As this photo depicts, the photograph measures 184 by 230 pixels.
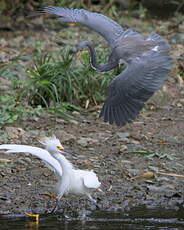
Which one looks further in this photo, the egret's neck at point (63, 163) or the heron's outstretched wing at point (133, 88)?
the heron's outstretched wing at point (133, 88)

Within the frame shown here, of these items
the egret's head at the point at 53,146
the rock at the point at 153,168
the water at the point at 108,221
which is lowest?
the water at the point at 108,221

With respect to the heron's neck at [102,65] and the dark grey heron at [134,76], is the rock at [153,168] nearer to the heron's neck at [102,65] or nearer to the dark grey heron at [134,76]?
the dark grey heron at [134,76]

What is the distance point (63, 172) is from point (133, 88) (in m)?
1.27

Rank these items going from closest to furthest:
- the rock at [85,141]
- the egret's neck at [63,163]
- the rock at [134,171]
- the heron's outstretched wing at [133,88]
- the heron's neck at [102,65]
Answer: the egret's neck at [63,163]
the heron's outstretched wing at [133,88]
the rock at [134,171]
the heron's neck at [102,65]
the rock at [85,141]

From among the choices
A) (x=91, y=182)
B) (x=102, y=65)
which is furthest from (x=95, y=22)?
(x=91, y=182)

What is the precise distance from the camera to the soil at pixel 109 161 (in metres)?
6.77

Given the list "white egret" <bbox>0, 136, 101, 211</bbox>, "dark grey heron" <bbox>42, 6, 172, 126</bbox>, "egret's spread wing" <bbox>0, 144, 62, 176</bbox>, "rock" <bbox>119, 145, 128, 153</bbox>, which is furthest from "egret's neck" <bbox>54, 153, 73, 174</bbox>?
"rock" <bbox>119, 145, 128, 153</bbox>

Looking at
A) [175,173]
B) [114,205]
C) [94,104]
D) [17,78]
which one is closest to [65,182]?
[114,205]

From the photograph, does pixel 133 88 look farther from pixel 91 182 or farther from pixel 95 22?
pixel 95 22

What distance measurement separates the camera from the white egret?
20.8ft

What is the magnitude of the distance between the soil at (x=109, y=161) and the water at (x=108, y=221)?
221mm

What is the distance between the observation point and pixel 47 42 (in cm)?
1255

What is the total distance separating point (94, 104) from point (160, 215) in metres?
3.33

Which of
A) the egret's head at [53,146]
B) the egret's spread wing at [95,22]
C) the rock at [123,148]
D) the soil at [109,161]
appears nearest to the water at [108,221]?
the soil at [109,161]
